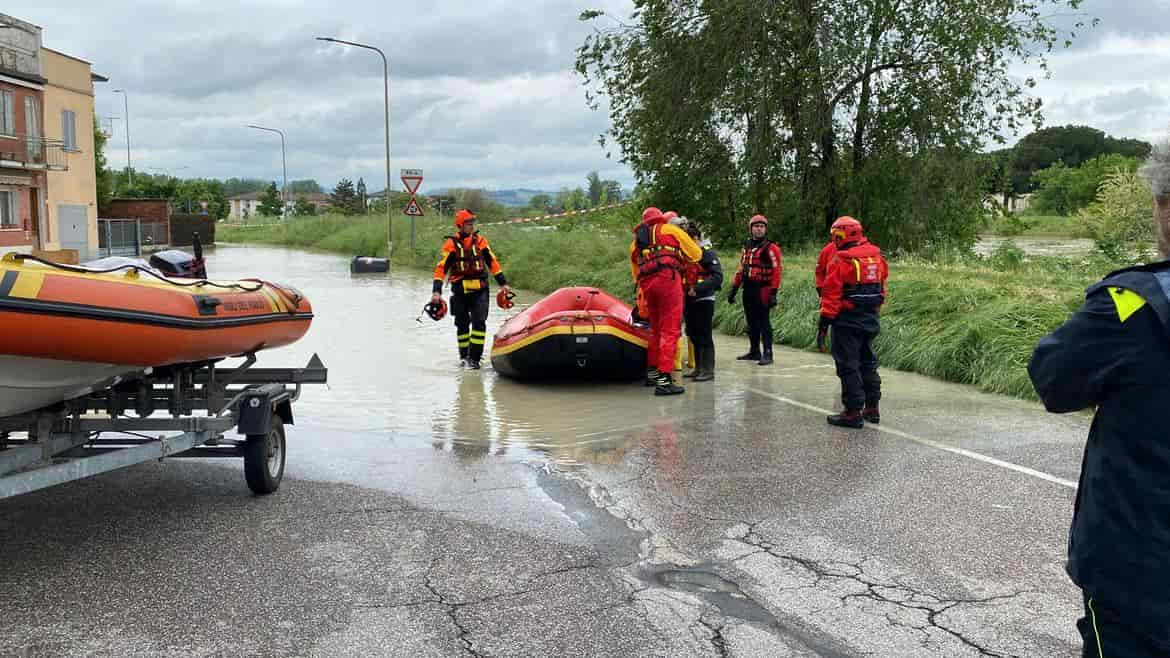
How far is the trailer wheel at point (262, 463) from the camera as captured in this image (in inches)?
245

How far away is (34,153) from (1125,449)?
4178 cm

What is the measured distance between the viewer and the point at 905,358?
1238cm

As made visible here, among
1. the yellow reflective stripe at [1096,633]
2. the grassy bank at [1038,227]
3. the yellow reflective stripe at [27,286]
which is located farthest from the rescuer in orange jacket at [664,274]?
the grassy bank at [1038,227]

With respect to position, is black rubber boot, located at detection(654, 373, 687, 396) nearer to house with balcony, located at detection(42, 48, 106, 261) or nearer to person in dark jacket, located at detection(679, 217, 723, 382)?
person in dark jacket, located at detection(679, 217, 723, 382)

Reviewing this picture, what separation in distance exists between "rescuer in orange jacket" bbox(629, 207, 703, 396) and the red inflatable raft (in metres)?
0.43

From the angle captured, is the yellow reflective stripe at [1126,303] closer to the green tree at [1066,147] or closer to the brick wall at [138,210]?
the brick wall at [138,210]

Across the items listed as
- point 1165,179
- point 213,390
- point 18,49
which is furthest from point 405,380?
point 18,49

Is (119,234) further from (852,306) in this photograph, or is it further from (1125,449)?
(1125,449)

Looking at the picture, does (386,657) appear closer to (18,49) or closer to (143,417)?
(143,417)

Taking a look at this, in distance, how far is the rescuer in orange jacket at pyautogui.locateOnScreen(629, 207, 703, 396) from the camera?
10.5 m

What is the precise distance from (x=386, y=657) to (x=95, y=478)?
3.65 meters

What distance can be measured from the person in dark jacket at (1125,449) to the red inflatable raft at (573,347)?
8255 mm

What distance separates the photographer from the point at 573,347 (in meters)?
10.7

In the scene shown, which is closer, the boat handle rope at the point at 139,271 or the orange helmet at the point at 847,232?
the boat handle rope at the point at 139,271
